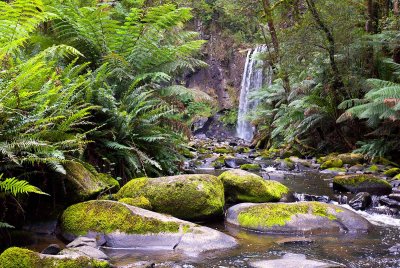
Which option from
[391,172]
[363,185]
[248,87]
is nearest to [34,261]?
[363,185]

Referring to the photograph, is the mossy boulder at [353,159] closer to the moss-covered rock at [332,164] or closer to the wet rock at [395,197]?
the moss-covered rock at [332,164]

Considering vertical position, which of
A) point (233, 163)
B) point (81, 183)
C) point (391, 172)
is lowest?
point (233, 163)

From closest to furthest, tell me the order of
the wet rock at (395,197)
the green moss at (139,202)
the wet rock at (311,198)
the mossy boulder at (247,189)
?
the green moss at (139,202) < the mossy boulder at (247,189) < the wet rock at (395,197) < the wet rock at (311,198)

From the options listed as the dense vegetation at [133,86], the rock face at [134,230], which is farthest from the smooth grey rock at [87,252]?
the dense vegetation at [133,86]

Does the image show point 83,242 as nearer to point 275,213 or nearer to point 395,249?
point 275,213

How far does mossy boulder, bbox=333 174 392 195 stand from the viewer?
6.02 m

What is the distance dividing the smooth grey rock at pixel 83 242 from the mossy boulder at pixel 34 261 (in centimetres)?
53

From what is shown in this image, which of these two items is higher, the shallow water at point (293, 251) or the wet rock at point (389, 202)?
the shallow water at point (293, 251)

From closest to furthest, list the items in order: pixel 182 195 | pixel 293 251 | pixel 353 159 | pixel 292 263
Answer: pixel 292 263 → pixel 293 251 → pixel 182 195 → pixel 353 159

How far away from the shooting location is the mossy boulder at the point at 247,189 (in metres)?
5.04

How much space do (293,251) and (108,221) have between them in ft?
5.38

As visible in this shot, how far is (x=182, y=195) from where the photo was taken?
4266mm

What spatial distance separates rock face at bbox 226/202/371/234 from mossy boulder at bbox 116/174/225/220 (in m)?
0.29

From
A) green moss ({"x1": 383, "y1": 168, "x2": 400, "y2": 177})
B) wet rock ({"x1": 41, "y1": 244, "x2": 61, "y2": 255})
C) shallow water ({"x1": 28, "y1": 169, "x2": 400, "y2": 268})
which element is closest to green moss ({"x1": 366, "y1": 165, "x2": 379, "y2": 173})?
green moss ({"x1": 383, "y1": 168, "x2": 400, "y2": 177})
